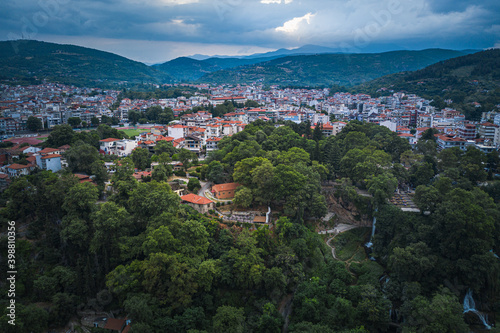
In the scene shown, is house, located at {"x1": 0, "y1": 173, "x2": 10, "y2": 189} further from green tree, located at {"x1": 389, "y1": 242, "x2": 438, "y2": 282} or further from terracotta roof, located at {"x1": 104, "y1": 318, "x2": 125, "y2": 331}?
green tree, located at {"x1": 389, "y1": 242, "x2": 438, "y2": 282}

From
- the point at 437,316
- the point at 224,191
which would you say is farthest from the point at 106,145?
→ the point at 437,316

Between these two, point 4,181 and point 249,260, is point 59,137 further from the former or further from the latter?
point 249,260

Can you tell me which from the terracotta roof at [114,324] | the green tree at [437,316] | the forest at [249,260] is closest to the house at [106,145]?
the forest at [249,260]

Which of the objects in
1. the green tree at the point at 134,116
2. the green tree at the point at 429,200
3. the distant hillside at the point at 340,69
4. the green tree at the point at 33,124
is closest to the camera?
the green tree at the point at 429,200

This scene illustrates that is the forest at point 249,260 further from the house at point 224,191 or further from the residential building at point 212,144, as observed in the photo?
the residential building at point 212,144

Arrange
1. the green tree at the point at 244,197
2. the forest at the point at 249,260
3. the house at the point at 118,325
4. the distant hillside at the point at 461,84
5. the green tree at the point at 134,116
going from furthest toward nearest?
1. the green tree at the point at 134,116
2. the distant hillside at the point at 461,84
3. the green tree at the point at 244,197
4. the forest at the point at 249,260
5. the house at the point at 118,325

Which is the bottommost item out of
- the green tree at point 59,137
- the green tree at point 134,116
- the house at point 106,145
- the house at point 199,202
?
the house at point 199,202

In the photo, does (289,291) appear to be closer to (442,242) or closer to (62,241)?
(442,242)
